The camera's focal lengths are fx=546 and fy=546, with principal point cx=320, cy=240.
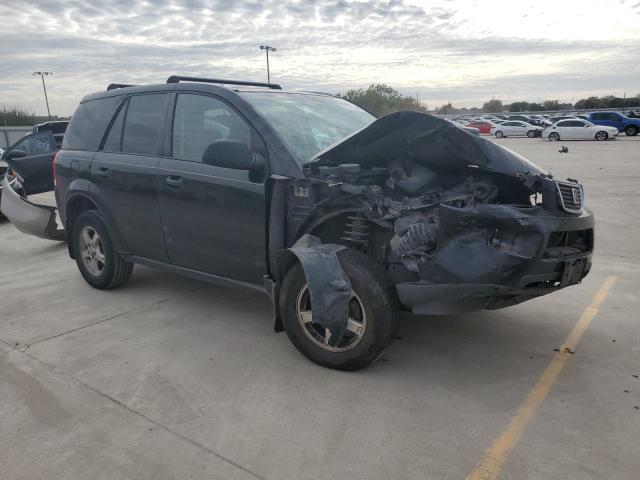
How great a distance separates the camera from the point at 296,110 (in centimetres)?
449

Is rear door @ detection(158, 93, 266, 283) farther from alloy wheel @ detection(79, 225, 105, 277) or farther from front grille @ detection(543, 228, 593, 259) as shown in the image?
front grille @ detection(543, 228, 593, 259)

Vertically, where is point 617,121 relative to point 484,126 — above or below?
above

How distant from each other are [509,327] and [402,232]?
160cm

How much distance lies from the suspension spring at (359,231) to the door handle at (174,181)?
153cm

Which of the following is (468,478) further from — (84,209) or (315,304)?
(84,209)

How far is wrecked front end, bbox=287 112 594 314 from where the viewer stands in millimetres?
3125

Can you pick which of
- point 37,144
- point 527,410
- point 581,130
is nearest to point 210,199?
point 527,410

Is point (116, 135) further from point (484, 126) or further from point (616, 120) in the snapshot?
point (484, 126)

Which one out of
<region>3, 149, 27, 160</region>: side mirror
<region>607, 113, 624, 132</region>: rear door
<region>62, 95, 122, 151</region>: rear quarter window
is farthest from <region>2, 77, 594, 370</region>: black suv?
<region>607, 113, 624, 132</region>: rear door

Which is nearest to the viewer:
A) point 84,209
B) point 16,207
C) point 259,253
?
point 259,253

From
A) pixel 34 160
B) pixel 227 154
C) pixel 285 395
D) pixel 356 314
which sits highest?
pixel 227 154

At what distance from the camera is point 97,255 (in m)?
5.46

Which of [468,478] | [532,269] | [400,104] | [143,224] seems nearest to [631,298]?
[532,269]

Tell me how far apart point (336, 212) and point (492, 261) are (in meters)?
1.08
